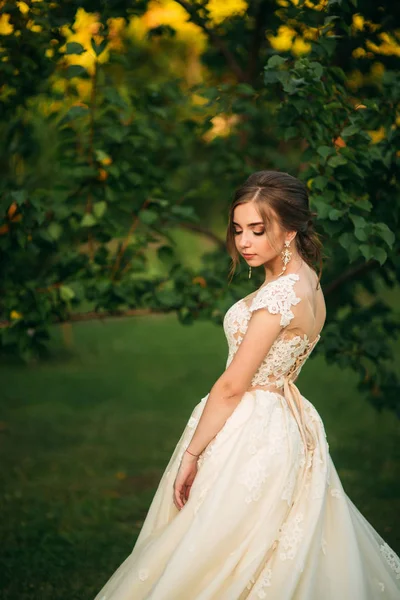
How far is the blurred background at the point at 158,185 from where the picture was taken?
4.24m

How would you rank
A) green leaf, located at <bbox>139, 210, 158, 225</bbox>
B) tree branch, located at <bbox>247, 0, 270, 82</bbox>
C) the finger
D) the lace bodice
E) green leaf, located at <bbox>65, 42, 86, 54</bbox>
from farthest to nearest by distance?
1. tree branch, located at <bbox>247, 0, 270, 82</bbox>
2. green leaf, located at <bbox>139, 210, 158, 225</bbox>
3. green leaf, located at <bbox>65, 42, 86, 54</bbox>
4. the finger
5. the lace bodice

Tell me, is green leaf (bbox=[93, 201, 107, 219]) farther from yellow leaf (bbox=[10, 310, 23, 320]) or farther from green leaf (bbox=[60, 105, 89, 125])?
yellow leaf (bbox=[10, 310, 23, 320])

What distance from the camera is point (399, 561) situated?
11.1 ft

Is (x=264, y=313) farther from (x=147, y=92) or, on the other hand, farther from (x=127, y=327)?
(x=127, y=327)

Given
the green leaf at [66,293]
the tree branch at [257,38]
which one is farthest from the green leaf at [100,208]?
the tree branch at [257,38]

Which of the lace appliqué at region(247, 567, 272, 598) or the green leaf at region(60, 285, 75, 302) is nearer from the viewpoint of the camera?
the lace appliqué at region(247, 567, 272, 598)

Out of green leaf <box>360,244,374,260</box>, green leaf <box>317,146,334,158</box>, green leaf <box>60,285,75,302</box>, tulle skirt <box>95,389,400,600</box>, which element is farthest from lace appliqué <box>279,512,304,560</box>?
green leaf <box>60,285,75,302</box>

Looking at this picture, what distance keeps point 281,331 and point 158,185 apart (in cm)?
233

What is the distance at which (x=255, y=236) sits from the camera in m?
3.22

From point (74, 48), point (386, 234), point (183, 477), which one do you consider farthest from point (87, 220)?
point (183, 477)

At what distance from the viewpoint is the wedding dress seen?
3.03 m

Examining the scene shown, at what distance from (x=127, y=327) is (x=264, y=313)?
15.7 metres

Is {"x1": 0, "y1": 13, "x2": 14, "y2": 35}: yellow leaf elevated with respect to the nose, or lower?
elevated

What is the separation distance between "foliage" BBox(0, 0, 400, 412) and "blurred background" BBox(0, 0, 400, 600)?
1 cm
